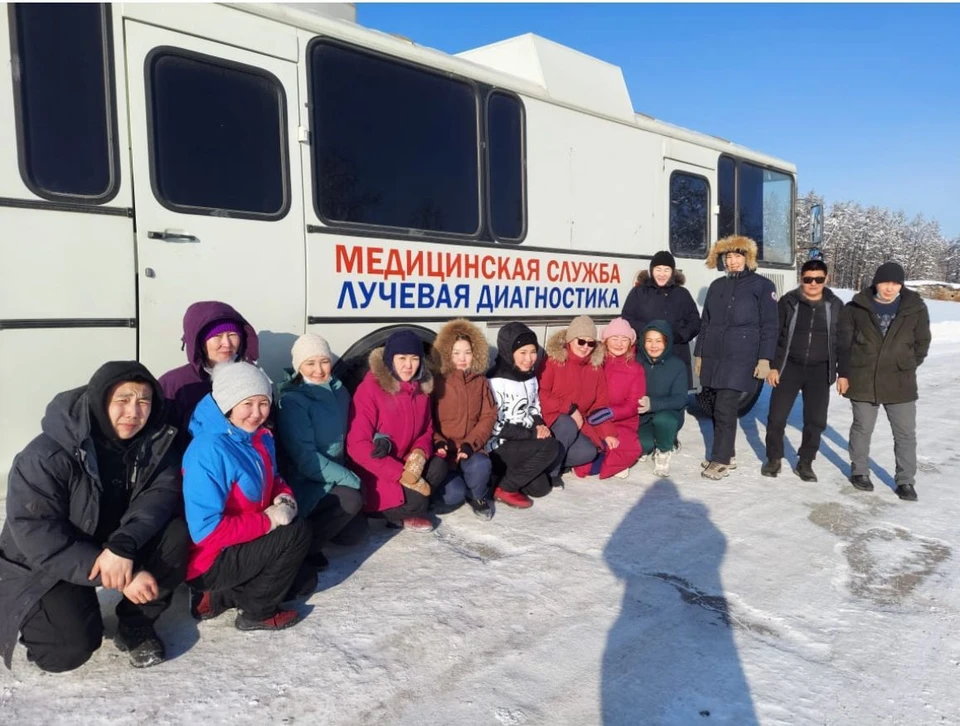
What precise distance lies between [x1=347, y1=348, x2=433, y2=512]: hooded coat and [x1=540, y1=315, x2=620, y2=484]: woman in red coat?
1.13m

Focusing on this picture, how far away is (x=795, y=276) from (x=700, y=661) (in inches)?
256

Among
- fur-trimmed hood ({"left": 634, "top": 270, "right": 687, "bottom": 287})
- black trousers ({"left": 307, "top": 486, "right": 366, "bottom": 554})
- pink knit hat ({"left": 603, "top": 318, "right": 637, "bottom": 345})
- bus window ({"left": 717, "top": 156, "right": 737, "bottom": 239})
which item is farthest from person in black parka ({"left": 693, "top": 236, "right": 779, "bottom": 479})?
A: black trousers ({"left": 307, "top": 486, "right": 366, "bottom": 554})

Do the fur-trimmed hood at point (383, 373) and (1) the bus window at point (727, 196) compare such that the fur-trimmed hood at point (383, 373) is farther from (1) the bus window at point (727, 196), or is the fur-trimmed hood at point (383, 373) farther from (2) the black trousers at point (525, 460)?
(1) the bus window at point (727, 196)

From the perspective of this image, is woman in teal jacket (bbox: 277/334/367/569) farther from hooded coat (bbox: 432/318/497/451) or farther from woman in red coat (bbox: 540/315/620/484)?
woman in red coat (bbox: 540/315/620/484)

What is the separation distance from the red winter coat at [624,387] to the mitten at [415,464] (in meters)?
1.69

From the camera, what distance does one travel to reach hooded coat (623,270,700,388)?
531 centimetres

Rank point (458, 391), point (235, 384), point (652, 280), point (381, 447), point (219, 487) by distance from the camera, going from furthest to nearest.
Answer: point (652, 280)
point (458, 391)
point (381, 447)
point (235, 384)
point (219, 487)

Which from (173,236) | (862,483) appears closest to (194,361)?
(173,236)

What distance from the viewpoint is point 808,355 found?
476cm

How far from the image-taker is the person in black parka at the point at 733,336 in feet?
15.6

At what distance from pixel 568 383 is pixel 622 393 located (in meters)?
0.45

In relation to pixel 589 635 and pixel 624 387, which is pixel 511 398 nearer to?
pixel 624 387

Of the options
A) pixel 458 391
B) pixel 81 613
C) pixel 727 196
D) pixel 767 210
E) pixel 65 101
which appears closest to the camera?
pixel 81 613

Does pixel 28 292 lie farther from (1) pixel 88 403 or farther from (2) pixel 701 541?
(2) pixel 701 541
